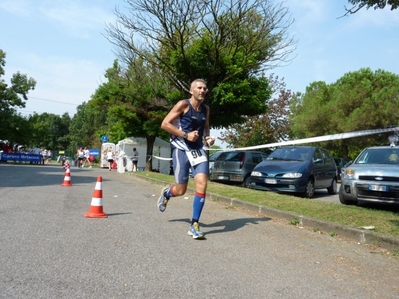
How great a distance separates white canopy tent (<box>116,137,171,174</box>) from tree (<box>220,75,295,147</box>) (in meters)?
8.59

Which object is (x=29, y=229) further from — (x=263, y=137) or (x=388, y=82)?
(x=388, y=82)

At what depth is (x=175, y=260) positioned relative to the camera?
4602 mm

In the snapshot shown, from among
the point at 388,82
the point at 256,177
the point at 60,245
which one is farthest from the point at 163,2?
the point at 388,82

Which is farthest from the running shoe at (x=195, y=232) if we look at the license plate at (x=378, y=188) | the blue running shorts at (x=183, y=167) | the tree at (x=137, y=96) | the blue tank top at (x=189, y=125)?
the tree at (x=137, y=96)

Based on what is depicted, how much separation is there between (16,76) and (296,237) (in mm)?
45457

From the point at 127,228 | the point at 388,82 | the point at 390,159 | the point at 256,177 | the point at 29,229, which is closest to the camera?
the point at 29,229

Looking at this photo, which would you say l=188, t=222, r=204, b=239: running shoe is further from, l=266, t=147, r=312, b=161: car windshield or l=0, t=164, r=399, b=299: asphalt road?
l=266, t=147, r=312, b=161: car windshield

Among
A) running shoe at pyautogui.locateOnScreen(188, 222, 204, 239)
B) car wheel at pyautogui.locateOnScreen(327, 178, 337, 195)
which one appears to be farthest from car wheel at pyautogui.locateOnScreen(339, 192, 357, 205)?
→ running shoe at pyautogui.locateOnScreen(188, 222, 204, 239)

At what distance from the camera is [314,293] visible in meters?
3.80

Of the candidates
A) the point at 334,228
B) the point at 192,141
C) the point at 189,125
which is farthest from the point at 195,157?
the point at 334,228

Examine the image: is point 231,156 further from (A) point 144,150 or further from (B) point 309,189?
(A) point 144,150

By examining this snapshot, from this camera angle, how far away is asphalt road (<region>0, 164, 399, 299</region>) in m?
3.70

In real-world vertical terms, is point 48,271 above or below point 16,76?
below

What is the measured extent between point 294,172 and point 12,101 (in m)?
39.4
